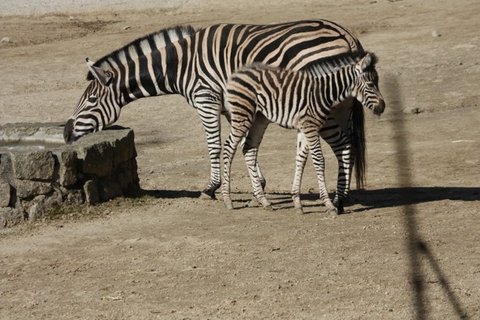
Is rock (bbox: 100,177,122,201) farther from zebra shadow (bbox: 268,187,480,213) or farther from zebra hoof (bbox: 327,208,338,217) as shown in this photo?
zebra hoof (bbox: 327,208,338,217)

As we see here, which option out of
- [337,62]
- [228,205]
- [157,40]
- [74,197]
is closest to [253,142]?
[228,205]

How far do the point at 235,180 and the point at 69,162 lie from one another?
3.13 m

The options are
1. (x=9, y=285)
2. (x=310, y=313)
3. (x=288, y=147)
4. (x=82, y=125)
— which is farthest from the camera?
(x=288, y=147)

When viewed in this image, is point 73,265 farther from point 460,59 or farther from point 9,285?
point 460,59

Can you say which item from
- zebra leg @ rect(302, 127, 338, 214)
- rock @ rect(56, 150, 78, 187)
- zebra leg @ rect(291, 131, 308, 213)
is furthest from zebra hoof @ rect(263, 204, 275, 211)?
rock @ rect(56, 150, 78, 187)

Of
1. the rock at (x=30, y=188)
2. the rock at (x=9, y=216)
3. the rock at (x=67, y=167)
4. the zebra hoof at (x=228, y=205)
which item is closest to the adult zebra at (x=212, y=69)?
the zebra hoof at (x=228, y=205)

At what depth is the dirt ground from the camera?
7.80m

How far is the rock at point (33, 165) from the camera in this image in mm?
10102

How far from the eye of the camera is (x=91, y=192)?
10.7 m

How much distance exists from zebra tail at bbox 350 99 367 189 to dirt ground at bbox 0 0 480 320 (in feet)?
1.22

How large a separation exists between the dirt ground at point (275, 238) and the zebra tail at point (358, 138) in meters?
0.37

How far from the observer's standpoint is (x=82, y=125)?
11859mm

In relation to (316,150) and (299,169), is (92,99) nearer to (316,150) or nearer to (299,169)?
(299,169)

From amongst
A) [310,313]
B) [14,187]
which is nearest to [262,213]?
[14,187]
